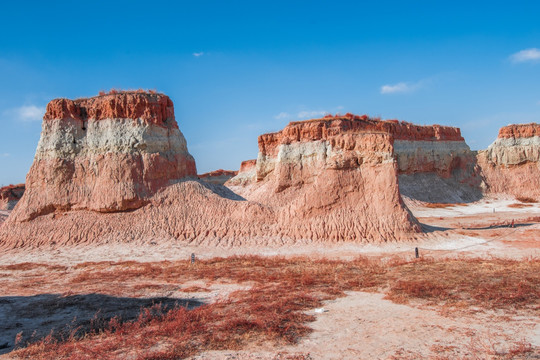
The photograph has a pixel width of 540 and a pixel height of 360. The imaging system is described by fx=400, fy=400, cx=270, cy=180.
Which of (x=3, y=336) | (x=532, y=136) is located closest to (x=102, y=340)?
(x=3, y=336)

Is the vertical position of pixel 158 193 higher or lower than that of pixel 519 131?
lower

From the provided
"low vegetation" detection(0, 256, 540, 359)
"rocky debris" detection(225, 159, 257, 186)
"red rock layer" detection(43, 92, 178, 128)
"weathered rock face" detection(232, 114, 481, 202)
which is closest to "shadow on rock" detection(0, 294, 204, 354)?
"low vegetation" detection(0, 256, 540, 359)

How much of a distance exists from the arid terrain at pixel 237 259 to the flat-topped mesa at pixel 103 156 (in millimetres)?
70

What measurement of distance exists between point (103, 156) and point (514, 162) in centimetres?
4369

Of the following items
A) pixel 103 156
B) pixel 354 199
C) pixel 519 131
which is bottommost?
pixel 354 199

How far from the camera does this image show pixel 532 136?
147ft

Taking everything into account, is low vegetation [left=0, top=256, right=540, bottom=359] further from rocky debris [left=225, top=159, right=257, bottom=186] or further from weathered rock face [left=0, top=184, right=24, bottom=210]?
weathered rock face [left=0, top=184, right=24, bottom=210]

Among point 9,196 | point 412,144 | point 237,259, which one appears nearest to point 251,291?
point 237,259

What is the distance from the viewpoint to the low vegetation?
6043mm

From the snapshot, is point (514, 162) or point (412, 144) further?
point (514, 162)

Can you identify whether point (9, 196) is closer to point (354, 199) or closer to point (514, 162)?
point (354, 199)

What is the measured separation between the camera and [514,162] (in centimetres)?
4484

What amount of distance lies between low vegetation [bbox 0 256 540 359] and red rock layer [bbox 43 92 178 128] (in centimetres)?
851

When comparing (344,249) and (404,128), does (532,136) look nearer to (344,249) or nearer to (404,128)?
(404,128)
